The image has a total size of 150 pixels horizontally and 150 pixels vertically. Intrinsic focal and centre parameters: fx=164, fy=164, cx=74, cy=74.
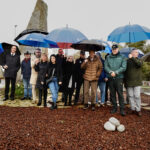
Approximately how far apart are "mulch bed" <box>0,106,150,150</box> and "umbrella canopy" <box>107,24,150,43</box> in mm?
2529

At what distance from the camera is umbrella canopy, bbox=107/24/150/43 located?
16.8ft

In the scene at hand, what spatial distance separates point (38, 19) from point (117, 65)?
6935mm

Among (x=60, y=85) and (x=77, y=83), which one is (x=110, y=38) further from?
(x=60, y=85)

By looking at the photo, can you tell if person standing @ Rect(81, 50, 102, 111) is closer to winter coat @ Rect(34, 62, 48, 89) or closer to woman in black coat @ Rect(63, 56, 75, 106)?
woman in black coat @ Rect(63, 56, 75, 106)

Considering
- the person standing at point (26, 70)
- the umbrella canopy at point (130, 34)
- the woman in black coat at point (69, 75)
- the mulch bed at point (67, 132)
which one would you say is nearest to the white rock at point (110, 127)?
the mulch bed at point (67, 132)

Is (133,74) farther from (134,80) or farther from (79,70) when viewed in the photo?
(79,70)

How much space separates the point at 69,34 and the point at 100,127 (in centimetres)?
300

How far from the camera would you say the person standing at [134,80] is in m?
4.77

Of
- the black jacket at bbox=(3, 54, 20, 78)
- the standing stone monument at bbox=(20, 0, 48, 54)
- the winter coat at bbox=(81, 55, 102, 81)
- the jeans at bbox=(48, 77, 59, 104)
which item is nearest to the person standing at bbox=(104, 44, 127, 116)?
the winter coat at bbox=(81, 55, 102, 81)

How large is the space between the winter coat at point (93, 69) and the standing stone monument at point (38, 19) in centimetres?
514

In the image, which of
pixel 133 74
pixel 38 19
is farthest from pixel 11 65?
pixel 38 19

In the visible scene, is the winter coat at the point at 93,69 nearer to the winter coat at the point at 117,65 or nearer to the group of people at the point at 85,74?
the group of people at the point at 85,74

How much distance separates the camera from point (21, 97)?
22.6ft

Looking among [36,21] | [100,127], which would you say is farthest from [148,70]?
[100,127]
